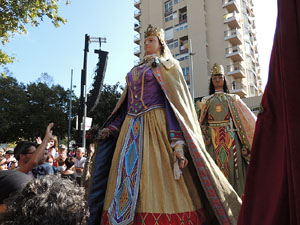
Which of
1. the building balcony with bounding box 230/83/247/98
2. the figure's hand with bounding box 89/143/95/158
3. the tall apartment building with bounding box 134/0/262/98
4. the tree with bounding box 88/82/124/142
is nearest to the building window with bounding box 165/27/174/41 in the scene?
the tall apartment building with bounding box 134/0/262/98

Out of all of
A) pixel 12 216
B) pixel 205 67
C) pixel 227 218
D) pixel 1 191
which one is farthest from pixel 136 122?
pixel 205 67

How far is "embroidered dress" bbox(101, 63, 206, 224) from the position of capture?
Result: 2328 mm

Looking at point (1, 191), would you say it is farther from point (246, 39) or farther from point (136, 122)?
point (246, 39)

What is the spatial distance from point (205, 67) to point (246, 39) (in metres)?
A: 8.61

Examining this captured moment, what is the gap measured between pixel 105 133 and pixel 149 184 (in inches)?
35.4

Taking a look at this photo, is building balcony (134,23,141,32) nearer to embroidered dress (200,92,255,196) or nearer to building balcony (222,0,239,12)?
building balcony (222,0,239,12)

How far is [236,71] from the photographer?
29531 millimetres

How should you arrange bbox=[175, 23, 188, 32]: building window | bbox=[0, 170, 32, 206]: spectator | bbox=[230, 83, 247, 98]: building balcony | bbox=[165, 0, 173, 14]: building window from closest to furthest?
bbox=[0, 170, 32, 206]: spectator → bbox=[230, 83, 247, 98]: building balcony → bbox=[175, 23, 188, 32]: building window → bbox=[165, 0, 173, 14]: building window

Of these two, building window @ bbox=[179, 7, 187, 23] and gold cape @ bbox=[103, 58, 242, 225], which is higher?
building window @ bbox=[179, 7, 187, 23]

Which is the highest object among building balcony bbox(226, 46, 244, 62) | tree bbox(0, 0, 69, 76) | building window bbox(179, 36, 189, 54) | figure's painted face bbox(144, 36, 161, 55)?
building window bbox(179, 36, 189, 54)

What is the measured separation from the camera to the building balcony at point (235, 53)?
29.2 meters

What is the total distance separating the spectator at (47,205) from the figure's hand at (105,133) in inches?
72.9

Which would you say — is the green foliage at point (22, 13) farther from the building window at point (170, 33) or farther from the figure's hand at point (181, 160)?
the building window at point (170, 33)

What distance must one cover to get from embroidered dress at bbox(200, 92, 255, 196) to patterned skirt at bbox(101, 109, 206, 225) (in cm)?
147
